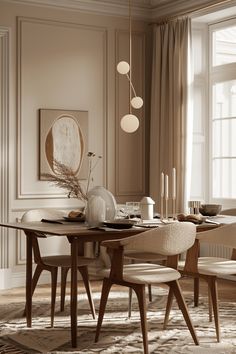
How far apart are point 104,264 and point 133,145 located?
1303mm

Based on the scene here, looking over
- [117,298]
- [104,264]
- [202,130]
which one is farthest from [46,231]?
[202,130]

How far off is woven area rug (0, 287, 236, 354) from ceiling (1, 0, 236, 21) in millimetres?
2917

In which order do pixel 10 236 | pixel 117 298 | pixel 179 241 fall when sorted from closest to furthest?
pixel 179 241, pixel 117 298, pixel 10 236

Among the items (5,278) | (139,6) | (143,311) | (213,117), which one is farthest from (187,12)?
(143,311)

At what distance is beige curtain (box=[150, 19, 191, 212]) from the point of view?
6.64 meters

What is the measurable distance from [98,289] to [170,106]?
6.64 feet

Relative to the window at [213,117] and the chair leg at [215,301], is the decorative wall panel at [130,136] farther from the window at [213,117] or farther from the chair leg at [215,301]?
the chair leg at [215,301]

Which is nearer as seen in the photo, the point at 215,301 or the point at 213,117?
the point at 215,301

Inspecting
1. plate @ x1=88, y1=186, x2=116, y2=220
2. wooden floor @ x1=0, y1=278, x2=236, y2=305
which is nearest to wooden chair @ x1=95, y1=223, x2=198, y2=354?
plate @ x1=88, y1=186, x2=116, y2=220

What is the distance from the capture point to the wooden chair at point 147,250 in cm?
381

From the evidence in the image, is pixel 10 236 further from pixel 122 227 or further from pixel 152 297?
pixel 122 227

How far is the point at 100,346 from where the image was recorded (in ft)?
13.2

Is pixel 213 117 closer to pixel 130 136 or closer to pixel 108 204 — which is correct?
pixel 130 136

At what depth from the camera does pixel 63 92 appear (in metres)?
6.57
